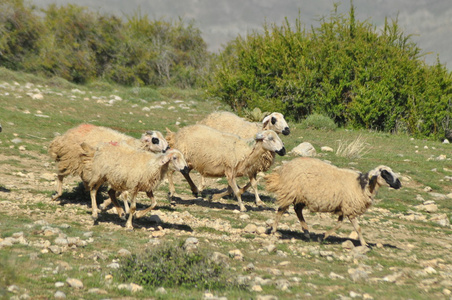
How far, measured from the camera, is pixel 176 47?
54719mm

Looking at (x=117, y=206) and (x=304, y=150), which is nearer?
(x=117, y=206)

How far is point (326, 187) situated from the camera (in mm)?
9531

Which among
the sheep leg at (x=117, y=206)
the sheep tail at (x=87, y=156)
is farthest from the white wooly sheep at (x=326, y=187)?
the sheep tail at (x=87, y=156)

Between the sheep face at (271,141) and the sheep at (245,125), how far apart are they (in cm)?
153

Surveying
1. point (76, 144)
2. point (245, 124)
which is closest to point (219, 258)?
point (76, 144)

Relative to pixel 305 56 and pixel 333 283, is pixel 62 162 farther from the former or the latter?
pixel 305 56

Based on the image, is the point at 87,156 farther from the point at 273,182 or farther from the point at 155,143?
the point at 273,182

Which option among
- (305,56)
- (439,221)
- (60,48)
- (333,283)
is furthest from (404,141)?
(60,48)

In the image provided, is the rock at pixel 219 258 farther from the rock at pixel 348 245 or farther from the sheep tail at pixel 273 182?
the rock at pixel 348 245

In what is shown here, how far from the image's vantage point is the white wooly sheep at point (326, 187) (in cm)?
951

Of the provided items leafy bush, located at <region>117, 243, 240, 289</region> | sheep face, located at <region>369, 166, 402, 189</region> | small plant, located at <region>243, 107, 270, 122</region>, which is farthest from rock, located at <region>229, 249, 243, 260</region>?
small plant, located at <region>243, 107, 270, 122</region>

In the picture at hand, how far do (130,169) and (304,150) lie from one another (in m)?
9.87

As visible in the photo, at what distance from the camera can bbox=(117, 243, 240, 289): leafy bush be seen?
6387mm

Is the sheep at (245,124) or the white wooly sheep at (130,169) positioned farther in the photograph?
the sheep at (245,124)
